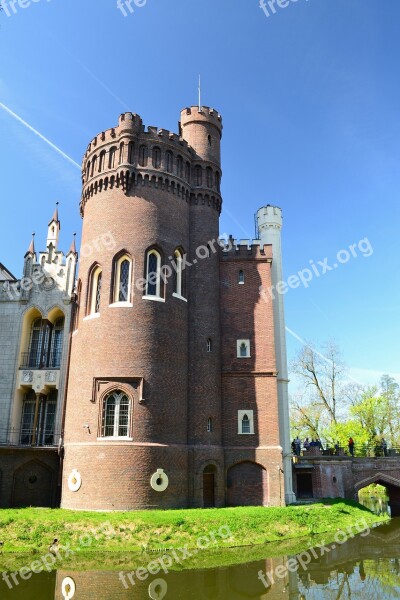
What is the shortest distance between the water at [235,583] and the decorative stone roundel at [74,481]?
512cm

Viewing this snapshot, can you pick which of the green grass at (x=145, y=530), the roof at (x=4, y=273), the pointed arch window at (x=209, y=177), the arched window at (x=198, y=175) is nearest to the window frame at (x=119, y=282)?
the arched window at (x=198, y=175)

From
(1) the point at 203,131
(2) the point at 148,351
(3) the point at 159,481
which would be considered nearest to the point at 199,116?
(1) the point at 203,131

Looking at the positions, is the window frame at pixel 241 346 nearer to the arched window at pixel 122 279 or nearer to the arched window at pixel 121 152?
the arched window at pixel 122 279

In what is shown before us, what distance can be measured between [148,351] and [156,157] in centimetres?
996

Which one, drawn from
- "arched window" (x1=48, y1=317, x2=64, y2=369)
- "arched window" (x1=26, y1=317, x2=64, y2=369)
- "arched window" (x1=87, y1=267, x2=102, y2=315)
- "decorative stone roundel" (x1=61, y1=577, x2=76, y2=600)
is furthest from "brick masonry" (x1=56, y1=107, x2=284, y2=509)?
"decorative stone roundel" (x1=61, y1=577, x2=76, y2=600)

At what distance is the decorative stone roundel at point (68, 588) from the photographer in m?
12.8

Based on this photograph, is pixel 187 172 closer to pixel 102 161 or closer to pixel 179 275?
pixel 102 161

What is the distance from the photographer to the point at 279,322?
29.4m

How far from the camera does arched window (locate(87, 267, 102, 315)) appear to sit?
80.1ft

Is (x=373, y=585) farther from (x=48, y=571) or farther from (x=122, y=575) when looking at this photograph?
(x=48, y=571)

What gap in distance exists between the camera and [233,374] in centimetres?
2638

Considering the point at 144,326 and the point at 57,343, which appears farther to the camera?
the point at 57,343

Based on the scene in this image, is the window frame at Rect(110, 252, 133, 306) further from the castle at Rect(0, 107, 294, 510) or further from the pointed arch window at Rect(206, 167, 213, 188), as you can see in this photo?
the pointed arch window at Rect(206, 167, 213, 188)

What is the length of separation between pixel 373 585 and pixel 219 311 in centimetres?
1549
